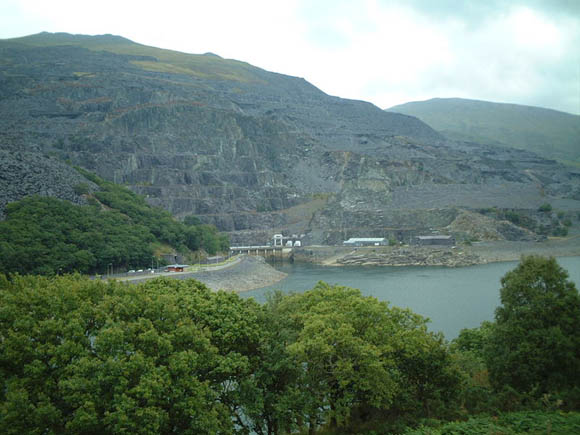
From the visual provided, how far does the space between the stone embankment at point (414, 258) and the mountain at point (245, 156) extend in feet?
47.3

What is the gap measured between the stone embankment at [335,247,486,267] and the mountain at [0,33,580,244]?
47.3 feet

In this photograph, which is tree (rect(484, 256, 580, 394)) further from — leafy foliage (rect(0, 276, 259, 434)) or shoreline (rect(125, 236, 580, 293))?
shoreline (rect(125, 236, 580, 293))

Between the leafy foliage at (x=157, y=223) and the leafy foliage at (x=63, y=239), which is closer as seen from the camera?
the leafy foliage at (x=63, y=239)

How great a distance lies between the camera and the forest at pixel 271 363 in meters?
12.4

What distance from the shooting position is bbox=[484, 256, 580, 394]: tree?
55.1 feet

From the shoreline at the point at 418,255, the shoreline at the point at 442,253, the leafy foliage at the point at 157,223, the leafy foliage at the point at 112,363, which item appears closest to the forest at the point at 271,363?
the leafy foliage at the point at 112,363

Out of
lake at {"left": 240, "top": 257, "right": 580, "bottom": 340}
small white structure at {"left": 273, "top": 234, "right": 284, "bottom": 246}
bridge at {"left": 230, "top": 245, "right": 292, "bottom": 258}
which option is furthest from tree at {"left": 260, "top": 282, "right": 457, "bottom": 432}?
small white structure at {"left": 273, "top": 234, "right": 284, "bottom": 246}

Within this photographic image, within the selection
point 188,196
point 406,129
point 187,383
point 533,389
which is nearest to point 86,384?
point 187,383

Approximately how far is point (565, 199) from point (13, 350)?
120835 mm

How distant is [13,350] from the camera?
41.8 feet

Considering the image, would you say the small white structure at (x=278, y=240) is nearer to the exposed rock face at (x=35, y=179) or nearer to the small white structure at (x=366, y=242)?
the small white structure at (x=366, y=242)

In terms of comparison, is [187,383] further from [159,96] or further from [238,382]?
[159,96]

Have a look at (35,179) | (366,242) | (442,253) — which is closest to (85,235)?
(35,179)

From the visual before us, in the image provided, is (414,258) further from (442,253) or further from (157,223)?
(157,223)
